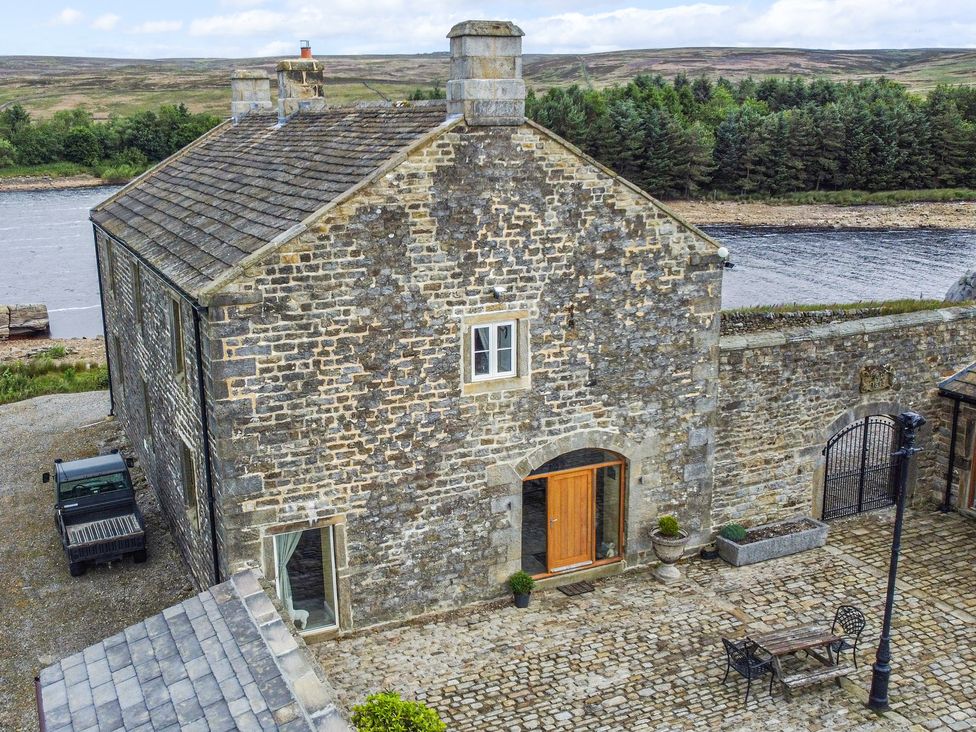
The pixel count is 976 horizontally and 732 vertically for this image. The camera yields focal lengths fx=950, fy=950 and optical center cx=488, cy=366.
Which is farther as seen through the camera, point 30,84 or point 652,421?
point 30,84

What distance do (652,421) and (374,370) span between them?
486cm

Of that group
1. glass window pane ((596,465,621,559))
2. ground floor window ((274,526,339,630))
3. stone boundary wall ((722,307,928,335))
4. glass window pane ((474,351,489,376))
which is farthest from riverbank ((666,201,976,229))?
ground floor window ((274,526,339,630))

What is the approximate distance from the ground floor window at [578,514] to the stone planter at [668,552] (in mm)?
619

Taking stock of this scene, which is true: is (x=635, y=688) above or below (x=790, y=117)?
below

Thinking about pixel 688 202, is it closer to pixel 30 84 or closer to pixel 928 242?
pixel 928 242

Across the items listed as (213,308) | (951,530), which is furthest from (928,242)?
(213,308)

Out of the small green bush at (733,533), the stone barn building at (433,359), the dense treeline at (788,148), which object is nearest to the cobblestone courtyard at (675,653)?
the small green bush at (733,533)

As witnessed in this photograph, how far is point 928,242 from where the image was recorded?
2566 inches

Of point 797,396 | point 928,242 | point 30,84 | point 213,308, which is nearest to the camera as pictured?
point 213,308

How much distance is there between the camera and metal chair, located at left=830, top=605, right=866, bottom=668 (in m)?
13.1

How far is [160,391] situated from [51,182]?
9369cm

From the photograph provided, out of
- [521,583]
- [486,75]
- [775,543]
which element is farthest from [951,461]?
[486,75]

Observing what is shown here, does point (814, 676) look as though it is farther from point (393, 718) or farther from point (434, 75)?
point (434, 75)

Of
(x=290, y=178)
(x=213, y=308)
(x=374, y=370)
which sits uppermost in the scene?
(x=290, y=178)
